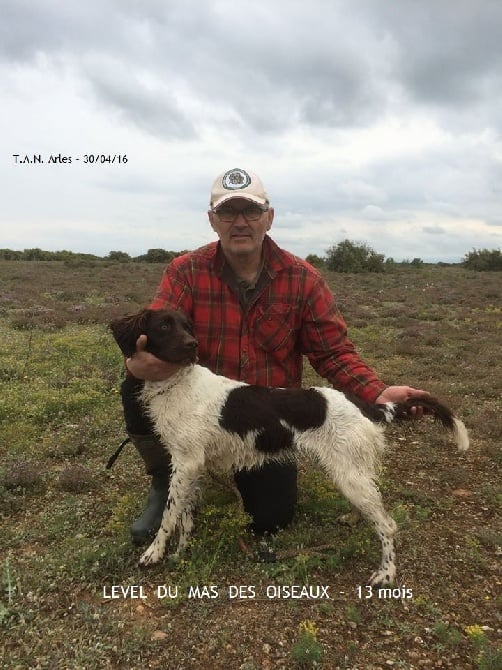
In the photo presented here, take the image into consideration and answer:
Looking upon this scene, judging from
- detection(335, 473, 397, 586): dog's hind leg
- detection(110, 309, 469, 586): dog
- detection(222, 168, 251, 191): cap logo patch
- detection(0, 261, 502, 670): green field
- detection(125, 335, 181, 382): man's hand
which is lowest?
detection(0, 261, 502, 670): green field

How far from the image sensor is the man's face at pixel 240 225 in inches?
153

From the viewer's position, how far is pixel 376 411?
12.0 feet

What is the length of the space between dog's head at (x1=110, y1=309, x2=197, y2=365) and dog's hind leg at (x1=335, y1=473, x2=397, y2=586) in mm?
1330

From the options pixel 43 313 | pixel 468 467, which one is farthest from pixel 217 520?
pixel 43 313

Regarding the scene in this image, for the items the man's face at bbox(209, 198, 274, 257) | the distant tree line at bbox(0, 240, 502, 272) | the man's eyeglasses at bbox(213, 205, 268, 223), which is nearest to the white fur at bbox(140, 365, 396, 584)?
the man's face at bbox(209, 198, 274, 257)

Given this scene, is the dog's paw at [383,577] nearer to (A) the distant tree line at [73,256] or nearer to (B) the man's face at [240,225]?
(B) the man's face at [240,225]

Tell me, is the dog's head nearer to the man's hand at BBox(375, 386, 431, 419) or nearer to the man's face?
the man's face

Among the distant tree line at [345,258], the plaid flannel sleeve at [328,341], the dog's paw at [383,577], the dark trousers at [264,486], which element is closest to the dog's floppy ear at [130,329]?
the dark trousers at [264,486]

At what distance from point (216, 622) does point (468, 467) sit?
3.29m

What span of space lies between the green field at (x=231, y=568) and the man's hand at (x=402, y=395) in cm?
97

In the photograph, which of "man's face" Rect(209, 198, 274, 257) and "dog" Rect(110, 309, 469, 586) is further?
"man's face" Rect(209, 198, 274, 257)

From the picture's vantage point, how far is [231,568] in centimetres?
360

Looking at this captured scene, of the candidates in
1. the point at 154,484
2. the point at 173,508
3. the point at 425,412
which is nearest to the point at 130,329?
the point at 173,508

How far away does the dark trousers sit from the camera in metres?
3.99
